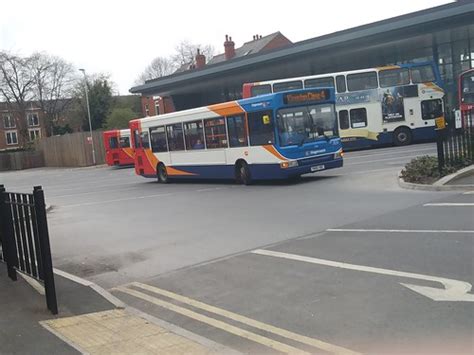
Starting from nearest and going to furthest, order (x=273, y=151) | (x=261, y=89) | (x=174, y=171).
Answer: (x=273, y=151) → (x=174, y=171) → (x=261, y=89)

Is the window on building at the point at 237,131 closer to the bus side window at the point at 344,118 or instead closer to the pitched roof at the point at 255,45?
the bus side window at the point at 344,118

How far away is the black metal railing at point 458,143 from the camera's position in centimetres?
1362

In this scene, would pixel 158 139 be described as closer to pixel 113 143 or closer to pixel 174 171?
pixel 174 171

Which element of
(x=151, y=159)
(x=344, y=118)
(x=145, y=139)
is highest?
(x=344, y=118)

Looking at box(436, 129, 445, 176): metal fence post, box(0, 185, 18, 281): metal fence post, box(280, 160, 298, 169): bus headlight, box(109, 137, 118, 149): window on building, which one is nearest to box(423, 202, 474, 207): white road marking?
box(436, 129, 445, 176): metal fence post

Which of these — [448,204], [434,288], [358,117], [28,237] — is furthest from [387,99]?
[28,237]

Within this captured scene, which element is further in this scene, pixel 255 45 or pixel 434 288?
pixel 255 45

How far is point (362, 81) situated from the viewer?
93.0 ft

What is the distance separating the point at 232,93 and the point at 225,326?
45.5 m

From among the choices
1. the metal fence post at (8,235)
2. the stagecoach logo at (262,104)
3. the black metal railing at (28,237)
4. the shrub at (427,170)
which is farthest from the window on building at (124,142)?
the metal fence post at (8,235)

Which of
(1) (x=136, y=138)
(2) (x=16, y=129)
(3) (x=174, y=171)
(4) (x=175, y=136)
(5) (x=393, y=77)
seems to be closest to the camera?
(4) (x=175, y=136)

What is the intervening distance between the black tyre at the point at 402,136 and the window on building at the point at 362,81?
8.80ft

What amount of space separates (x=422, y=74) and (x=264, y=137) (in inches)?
579

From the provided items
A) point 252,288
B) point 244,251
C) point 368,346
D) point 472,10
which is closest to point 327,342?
point 368,346
